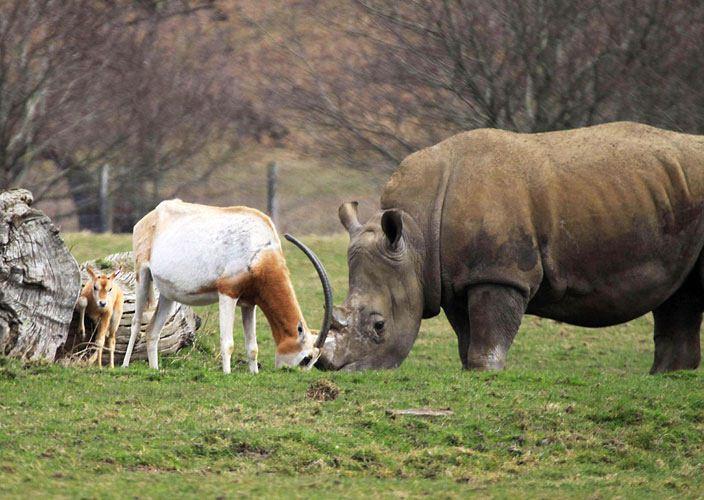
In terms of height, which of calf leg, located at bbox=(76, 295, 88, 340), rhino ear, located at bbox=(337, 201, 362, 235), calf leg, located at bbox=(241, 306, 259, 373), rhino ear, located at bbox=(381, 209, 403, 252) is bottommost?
calf leg, located at bbox=(76, 295, 88, 340)

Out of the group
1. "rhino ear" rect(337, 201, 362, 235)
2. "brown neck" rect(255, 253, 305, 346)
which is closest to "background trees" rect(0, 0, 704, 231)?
"rhino ear" rect(337, 201, 362, 235)

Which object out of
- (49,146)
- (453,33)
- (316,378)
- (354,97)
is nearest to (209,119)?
(49,146)

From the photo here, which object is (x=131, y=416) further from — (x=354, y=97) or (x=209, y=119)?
(x=209, y=119)

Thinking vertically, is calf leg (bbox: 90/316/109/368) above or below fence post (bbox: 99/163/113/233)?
above

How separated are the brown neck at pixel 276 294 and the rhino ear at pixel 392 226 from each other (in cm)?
106

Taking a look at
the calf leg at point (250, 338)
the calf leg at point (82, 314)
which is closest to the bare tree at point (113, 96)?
the calf leg at point (82, 314)

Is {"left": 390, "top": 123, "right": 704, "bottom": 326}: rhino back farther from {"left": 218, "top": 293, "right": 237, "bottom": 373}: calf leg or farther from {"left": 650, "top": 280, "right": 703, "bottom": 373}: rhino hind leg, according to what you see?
{"left": 218, "top": 293, "right": 237, "bottom": 373}: calf leg

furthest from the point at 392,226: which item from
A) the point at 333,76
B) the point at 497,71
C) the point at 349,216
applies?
the point at 333,76

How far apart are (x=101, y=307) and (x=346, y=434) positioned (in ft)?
11.6

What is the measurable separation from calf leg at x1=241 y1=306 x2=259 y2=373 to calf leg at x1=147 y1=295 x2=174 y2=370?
788mm

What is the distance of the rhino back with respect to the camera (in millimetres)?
12242

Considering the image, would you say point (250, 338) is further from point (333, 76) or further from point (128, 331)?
point (333, 76)

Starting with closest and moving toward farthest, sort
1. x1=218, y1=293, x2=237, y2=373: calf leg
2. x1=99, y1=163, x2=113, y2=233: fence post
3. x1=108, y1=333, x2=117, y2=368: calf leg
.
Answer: x1=218, y1=293, x2=237, y2=373: calf leg
x1=108, y1=333, x2=117, y2=368: calf leg
x1=99, y1=163, x2=113, y2=233: fence post

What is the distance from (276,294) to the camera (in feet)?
38.3
